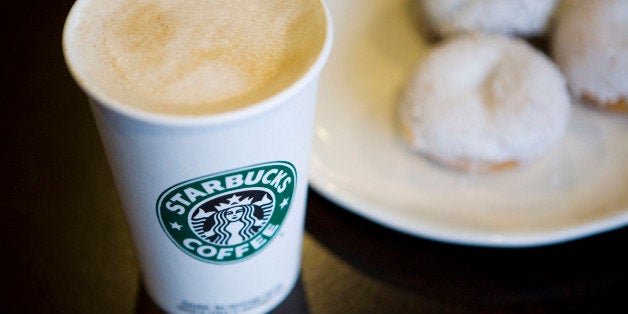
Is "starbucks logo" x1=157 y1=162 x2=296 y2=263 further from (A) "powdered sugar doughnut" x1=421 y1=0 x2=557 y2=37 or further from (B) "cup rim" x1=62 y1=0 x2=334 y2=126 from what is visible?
(A) "powdered sugar doughnut" x1=421 y1=0 x2=557 y2=37

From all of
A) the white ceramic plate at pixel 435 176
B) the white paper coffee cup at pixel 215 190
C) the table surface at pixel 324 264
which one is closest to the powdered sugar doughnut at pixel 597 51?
the white ceramic plate at pixel 435 176

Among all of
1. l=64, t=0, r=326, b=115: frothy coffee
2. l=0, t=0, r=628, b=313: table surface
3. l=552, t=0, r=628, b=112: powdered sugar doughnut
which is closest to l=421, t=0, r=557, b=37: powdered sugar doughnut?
l=552, t=0, r=628, b=112: powdered sugar doughnut

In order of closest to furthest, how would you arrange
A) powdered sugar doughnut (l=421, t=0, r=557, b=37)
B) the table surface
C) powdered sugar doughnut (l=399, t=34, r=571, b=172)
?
the table surface
powdered sugar doughnut (l=399, t=34, r=571, b=172)
powdered sugar doughnut (l=421, t=0, r=557, b=37)

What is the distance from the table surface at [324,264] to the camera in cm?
64

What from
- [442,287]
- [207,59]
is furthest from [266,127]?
[442,287]

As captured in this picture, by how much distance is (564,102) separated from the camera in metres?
0.81

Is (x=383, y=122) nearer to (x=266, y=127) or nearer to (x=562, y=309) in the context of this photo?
(x=562, y=309)

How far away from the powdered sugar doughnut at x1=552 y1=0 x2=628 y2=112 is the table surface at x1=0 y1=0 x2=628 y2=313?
0.77ft

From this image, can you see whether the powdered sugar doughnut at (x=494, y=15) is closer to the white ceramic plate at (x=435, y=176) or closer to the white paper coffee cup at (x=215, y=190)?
the white ceramic plate at (x=435, y=176)

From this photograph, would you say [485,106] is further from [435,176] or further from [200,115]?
[200,115]

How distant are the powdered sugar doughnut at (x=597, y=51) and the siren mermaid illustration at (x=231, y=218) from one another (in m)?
0.59

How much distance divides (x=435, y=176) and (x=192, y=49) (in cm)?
43

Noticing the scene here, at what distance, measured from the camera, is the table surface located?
2.09 ft

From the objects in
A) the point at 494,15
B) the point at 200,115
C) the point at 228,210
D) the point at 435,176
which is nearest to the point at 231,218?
the point at 228,210
